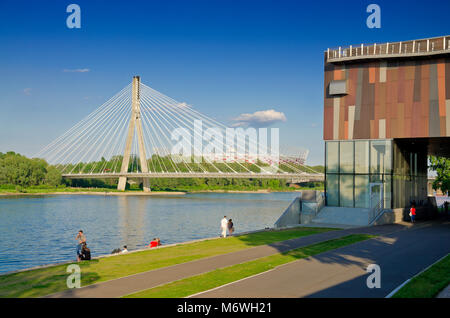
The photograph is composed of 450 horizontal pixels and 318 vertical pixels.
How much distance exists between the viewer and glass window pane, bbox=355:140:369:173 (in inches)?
1219

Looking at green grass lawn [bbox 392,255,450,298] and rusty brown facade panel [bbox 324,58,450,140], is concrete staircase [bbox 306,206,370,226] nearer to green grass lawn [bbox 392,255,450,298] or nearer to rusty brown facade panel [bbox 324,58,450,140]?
rusty brown facade panel [bbox 324,58,450,140]

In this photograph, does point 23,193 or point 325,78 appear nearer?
point 325,78

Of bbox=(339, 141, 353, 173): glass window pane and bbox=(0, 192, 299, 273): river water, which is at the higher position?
bbox=(339, 141, 353, 173): glass window pane

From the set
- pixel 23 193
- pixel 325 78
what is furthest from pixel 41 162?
pixel 325 78

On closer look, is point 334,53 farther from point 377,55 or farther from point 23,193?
point 23,193

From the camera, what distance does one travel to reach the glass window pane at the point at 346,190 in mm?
31609

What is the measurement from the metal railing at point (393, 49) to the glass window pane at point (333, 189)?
8299mm

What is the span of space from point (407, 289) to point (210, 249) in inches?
384

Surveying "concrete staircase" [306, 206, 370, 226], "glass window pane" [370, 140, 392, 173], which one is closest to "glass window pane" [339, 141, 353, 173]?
"glass window pane" [370, 140, 392, 173]

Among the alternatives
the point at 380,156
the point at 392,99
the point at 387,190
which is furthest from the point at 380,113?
the point at 387,190

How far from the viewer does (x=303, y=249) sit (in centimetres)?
1806

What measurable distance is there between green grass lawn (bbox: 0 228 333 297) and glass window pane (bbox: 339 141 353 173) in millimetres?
10464

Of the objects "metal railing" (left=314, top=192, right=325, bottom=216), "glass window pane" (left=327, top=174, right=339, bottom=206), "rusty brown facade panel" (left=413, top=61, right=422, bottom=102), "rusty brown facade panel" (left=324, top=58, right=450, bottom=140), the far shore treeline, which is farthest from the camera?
the far shore treeline
